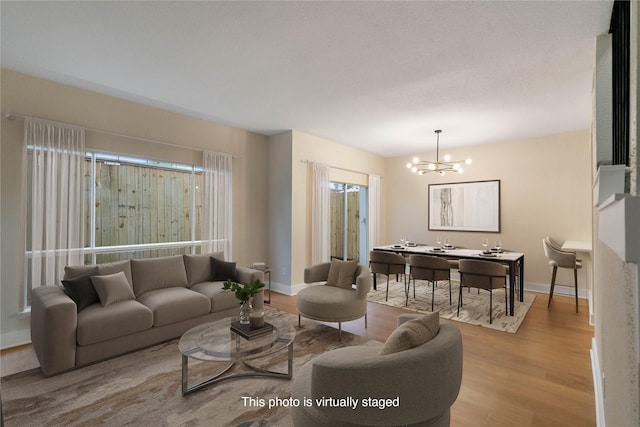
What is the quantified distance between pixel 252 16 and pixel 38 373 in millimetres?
3486

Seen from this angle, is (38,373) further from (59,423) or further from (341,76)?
(341,76)

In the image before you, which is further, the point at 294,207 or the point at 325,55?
the point at 294,207

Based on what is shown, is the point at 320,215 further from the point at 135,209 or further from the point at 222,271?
the point at 135,209

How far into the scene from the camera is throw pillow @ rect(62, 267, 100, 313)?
2.89 metres

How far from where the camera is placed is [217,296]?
3.55 m

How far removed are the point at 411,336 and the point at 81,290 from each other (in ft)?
10.3

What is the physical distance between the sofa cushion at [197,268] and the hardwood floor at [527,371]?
203 cm

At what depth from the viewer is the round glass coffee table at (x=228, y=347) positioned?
2180 millimetres

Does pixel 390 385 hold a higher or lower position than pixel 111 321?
higher

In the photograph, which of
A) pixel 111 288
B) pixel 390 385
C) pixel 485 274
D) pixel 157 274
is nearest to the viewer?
Answer: pixel 390 385

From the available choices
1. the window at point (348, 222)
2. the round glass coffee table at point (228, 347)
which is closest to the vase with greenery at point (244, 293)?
the round glass coffee table at point (228, 347)

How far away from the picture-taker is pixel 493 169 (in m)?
6.00

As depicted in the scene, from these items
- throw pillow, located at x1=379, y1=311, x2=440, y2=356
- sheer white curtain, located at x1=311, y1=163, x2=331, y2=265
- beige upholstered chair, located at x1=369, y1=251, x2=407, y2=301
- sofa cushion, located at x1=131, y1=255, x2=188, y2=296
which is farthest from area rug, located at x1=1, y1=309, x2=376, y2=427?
sheer white curtain, located at x1=311, y1=163, x2=331, y2=265

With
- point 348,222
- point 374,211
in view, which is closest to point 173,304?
point 348,222
